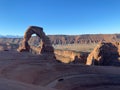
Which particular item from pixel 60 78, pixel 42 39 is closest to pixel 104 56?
pixel 42 39

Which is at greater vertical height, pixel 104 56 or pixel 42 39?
pixel 42 39

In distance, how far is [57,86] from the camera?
19500 millimetres

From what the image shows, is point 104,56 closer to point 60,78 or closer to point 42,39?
point 42,39

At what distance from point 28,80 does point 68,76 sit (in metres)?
3.96

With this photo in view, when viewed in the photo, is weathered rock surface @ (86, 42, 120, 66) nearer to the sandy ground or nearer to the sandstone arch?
the sandstone arch

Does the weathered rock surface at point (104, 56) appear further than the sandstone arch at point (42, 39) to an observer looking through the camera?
No

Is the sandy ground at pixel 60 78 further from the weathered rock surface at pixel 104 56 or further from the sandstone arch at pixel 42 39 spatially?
the sandstone arch at pixel 42 39

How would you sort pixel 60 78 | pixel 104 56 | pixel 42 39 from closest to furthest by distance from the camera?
1. pixel 60 78
2. pixel 104 56
3. pixel 42 39

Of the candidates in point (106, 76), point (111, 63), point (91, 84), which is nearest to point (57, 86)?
point (91, 84)

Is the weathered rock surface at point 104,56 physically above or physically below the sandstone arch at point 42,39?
below

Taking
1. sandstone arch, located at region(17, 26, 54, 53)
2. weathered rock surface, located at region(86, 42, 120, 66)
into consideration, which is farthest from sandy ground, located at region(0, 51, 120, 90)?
sandstone arch, located at region(17, 26, 54, 53)

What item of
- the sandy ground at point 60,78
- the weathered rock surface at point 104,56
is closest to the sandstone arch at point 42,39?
the weathered rock surface at point 104,56

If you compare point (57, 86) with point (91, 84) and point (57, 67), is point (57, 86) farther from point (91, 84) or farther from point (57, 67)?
point (57, 67)

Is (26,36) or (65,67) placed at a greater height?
(26,36)
